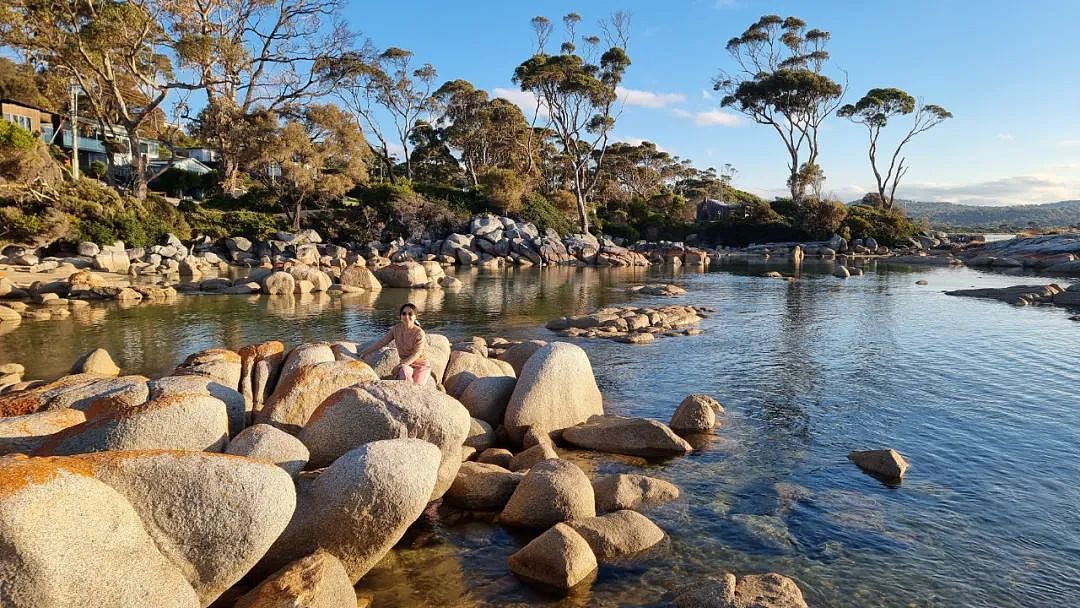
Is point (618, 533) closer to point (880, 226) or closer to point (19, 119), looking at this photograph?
point (19, 119)

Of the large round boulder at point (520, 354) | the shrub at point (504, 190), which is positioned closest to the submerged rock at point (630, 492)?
the large round boulder at point (520, 354)

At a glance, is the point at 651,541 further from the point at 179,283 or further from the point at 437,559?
the point at 179,283

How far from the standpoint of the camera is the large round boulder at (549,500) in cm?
784

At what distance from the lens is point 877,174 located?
3250 inches

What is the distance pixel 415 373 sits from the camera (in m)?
10.6

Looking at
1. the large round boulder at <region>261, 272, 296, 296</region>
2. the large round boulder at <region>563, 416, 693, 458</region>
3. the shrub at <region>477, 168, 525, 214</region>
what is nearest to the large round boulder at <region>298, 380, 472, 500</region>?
the large round boulder at <region>563, 416, 693, 458</region>

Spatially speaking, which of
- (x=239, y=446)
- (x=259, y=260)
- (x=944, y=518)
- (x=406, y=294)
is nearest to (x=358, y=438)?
(x=239, y=446)

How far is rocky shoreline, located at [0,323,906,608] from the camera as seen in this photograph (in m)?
4.83

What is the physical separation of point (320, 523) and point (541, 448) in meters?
3.89

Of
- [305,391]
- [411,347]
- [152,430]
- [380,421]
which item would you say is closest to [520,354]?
[411,347]

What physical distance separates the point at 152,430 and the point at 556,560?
163 inches

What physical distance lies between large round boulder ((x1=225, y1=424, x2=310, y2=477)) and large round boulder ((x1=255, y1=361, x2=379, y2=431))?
1.21 meters

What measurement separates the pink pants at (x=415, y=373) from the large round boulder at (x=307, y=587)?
4419mm

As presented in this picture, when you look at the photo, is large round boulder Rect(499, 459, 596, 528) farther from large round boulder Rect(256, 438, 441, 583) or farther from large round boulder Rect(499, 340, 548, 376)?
large round boulder Rect(499, 340, 548, 376)
